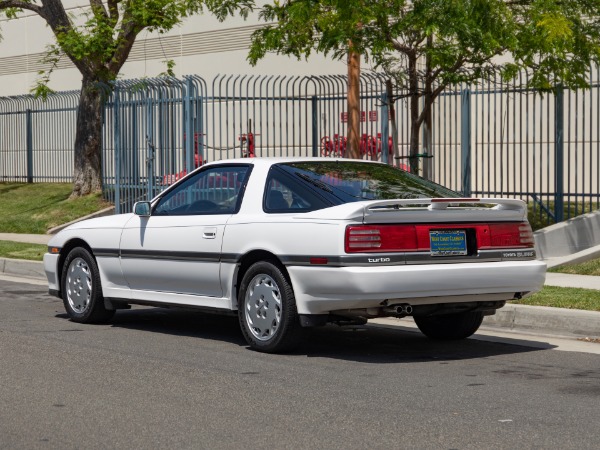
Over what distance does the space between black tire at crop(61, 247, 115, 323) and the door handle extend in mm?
1562

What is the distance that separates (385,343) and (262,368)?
1.76 m

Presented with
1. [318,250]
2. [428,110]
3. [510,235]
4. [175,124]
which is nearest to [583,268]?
[428,110]

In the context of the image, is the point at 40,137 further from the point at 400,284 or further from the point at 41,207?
the point at 400,284

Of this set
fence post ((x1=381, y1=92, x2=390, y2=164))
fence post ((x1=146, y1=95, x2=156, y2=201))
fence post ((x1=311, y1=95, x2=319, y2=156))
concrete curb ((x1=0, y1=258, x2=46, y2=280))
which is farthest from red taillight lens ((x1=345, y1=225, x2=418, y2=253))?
fence post ((x1=311, y1=95, x2=319, y2=156))

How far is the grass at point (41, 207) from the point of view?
23141 millimetres

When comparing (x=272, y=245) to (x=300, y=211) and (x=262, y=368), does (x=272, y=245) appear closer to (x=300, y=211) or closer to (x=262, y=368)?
(x=300, y=211)

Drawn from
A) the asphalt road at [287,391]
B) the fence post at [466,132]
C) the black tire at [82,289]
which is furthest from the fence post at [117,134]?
the asphalt road at [287,391]

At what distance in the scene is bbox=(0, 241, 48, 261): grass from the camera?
56.4 ft

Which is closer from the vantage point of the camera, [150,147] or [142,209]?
[142,209]

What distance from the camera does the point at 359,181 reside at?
932 centimetres

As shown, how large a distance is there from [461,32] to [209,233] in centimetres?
651

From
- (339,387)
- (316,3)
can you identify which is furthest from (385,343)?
(316,3)

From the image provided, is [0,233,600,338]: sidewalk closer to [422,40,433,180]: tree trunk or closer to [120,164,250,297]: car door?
[120,164,250,297]: car door

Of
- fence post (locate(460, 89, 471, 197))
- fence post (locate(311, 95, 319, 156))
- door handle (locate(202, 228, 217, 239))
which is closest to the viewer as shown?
door handle (locate(202, 228, 217, 239))
